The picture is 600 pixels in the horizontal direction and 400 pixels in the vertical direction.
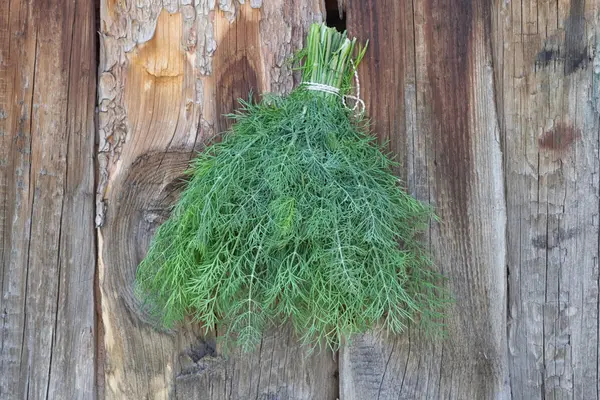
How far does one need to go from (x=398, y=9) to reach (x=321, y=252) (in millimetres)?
714

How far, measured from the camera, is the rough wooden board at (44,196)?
1729mm

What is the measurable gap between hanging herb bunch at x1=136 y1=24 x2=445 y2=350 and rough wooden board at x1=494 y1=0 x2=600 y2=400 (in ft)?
0.90

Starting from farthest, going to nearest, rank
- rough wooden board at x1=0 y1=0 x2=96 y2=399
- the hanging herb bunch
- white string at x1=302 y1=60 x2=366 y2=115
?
rough wooden board at x1=0 y1=0 x2=96 y2=399
white string at x1=302 y1=60 x2=366 y2=115
the hanging herb bunch

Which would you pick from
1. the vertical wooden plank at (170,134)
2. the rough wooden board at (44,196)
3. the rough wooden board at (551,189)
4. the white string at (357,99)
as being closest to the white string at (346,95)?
the white string at (357,99)

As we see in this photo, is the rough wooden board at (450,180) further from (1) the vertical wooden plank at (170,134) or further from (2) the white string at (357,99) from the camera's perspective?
(1) the vertical wooden plank at (170,134)

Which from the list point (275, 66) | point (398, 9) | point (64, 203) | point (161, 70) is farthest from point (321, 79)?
point (64, 203)

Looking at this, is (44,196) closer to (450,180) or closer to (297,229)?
(297,229)

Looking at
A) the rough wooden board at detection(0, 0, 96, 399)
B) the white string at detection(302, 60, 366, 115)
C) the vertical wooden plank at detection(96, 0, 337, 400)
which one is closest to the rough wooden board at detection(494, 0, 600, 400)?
the white string at detection(302, 60, 366, 115)

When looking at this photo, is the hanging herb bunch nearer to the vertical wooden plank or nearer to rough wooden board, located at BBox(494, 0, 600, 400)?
the vertical wooden plank

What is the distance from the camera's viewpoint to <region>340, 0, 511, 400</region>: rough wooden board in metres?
1.68

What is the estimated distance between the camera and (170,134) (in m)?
1.68

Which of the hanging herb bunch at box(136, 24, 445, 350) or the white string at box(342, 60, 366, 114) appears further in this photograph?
the white string at box(342, 60, 366, 114)

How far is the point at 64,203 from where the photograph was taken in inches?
68.2

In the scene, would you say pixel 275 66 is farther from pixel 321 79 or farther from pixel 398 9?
pixel 398 9
